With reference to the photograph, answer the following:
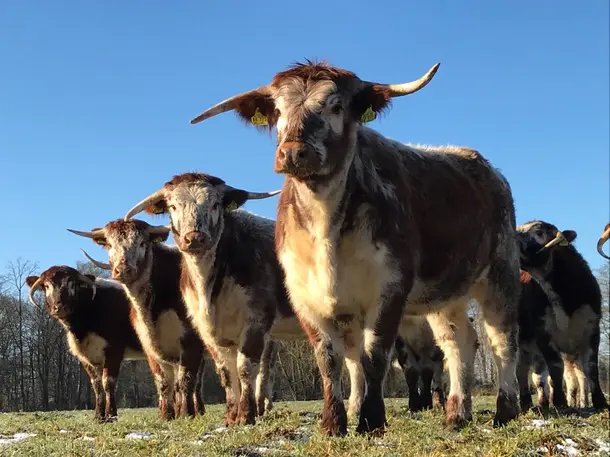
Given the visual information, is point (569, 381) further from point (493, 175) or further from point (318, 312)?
point (318, 312)

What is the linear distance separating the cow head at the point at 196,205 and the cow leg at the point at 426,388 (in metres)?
4.68

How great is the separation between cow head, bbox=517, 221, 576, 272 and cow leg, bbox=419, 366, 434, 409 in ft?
9.45

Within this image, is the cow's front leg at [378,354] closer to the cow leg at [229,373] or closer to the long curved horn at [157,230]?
the cow leg at [229,373]

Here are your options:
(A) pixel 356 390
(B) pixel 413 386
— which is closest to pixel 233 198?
(A) pixel 356 390

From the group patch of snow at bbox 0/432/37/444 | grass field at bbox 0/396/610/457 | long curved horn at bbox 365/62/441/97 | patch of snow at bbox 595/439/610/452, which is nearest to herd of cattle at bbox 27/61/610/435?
long curved horn at bbox 365/62/441/97

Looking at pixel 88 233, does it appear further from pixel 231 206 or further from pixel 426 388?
pixel 426 388

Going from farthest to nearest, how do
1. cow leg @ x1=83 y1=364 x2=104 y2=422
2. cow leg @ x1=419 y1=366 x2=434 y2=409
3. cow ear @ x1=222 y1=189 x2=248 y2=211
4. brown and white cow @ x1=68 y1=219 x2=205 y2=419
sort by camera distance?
cow leg @ x1=83 y1=364 x2=104 y2=422, cow leg @ x1=419 y1=366 x2=434 y2=409, brown and white cow @ x1=68 y1=219 x2=205 y2=419, cow ear @ x1=222 y1=189 x2=248 y2=211

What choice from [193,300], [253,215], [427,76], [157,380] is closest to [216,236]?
[193,300]

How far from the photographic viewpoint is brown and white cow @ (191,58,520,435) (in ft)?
20.0

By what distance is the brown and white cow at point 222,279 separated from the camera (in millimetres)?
9570

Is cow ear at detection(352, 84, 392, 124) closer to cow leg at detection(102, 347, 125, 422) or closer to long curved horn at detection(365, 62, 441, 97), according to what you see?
long curved horn at detection(365, 62, 441, 97)

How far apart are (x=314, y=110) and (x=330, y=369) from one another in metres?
2.52

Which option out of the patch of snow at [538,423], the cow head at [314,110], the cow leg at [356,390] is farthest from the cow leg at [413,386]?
the cow head at [314,110]

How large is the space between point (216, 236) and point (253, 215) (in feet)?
8.73
